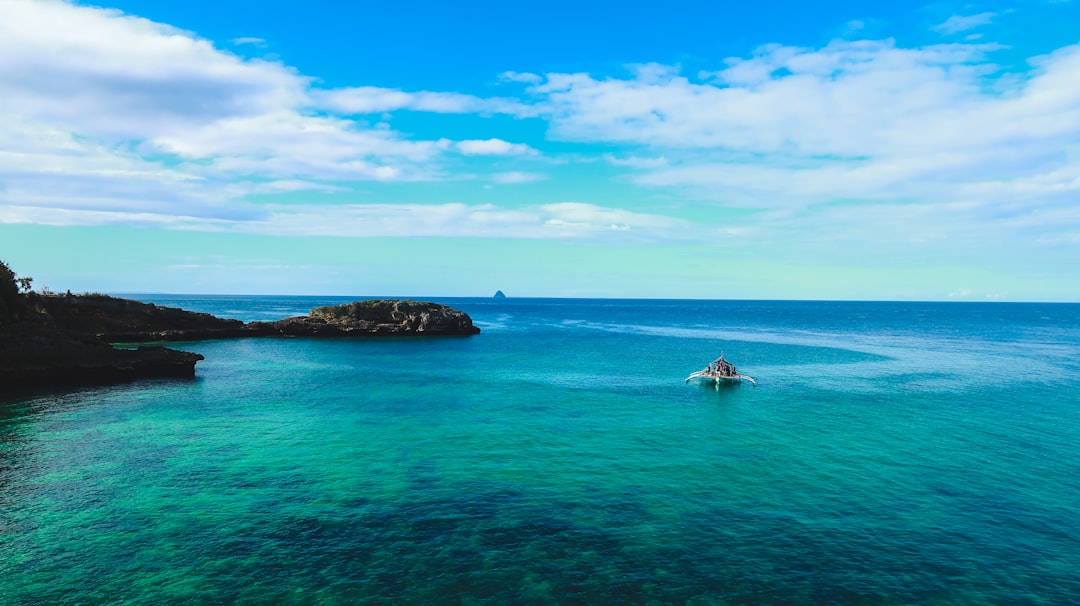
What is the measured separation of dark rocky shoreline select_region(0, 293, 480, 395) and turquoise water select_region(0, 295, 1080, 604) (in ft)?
25.1

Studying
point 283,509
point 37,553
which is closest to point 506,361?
point 283,509

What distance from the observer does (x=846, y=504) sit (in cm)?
3136

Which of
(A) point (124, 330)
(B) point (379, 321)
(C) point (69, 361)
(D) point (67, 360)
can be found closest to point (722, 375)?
(C) point (69, 361)

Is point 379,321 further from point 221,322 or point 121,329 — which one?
point 121,329

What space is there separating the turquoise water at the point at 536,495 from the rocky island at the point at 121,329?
760 centimetres

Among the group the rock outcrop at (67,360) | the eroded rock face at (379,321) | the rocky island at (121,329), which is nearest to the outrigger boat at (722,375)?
the rock outcrop at (67,360)

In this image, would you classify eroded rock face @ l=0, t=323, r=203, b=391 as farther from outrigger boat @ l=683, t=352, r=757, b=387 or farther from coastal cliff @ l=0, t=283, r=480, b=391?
outrigger boat @ l=683, t=352, r=757, b=387

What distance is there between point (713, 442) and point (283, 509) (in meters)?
31.6

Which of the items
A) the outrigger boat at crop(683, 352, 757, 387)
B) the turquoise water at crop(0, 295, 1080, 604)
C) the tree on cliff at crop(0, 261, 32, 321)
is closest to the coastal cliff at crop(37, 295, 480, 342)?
the tree on cliff at crop(0, 261, 32, 321)

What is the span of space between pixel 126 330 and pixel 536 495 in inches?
4568

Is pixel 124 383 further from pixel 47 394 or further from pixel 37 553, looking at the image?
pixel 37 553

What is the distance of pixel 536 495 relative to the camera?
3212 centimetres

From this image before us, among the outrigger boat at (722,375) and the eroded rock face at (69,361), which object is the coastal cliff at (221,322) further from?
the outrigger boat at (722,375)

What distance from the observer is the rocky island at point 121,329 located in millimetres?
63000
